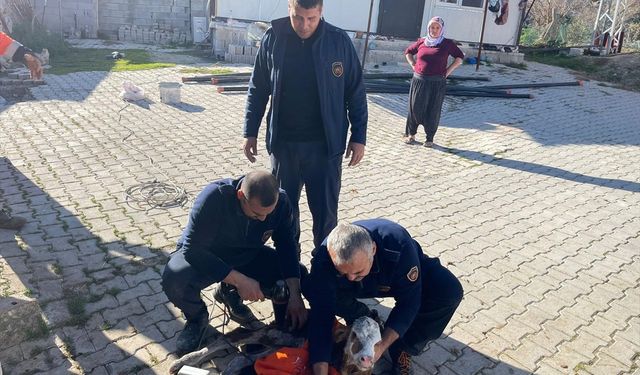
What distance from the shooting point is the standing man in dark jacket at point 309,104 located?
3.79 metres

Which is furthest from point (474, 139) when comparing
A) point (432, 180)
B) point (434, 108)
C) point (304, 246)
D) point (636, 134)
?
point (304, 246)

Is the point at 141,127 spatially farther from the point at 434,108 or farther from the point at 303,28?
the point at 303,28

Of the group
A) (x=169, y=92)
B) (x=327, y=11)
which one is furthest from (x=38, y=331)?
Result: (x=327, y=11)

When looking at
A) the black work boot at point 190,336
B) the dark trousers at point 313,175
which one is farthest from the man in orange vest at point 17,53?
the black work boot at point 190,336

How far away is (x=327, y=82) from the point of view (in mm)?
3816

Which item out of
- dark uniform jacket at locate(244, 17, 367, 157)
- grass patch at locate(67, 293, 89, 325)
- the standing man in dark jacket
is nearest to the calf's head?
the standing man in dark jacket

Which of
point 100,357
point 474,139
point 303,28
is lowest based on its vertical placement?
point 100,357

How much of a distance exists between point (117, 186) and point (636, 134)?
9.03 m

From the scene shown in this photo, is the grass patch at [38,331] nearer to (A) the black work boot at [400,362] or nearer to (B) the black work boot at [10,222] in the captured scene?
(B) the black work boot at [10,222]

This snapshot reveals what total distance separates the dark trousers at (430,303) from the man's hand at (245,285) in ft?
1.65

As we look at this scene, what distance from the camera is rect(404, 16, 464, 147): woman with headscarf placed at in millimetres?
7719

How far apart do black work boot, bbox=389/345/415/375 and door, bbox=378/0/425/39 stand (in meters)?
13.8

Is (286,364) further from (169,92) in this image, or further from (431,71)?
(169,92)

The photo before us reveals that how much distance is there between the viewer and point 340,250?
9.21 ft
